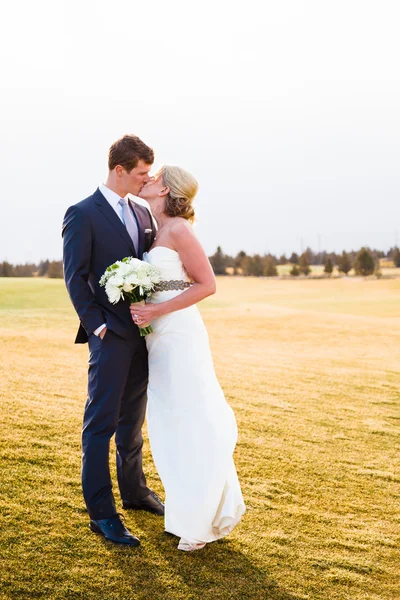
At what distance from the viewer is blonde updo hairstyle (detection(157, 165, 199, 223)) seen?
441cm

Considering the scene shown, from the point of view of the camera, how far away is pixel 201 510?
4.30 metres

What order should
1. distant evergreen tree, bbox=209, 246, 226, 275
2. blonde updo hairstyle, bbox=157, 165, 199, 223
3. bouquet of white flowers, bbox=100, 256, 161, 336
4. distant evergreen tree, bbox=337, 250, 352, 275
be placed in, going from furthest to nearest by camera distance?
1. distant evergreen tree, bbox=337, 250, 352, 275
2. distant evergreen tree, bbox=209, 246, 226, 275
3. blonde updo hairstyle, bbox=157, 165, 199, 223
4. bouquet of white flowers, bbox=100, 256, 161, 336

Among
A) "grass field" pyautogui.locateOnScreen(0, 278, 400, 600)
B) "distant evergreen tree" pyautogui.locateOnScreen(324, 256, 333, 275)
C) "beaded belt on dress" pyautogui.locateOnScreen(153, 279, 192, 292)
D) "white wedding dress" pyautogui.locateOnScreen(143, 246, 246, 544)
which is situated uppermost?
"distant evergreen tree" pyautogui.locateOnScreen(324, 256, 333, 275)

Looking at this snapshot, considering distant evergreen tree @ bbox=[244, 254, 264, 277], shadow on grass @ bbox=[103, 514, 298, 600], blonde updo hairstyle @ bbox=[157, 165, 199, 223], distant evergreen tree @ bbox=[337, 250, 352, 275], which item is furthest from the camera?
distant evergreen tree @ bbox=[337, 250, 352, 275]

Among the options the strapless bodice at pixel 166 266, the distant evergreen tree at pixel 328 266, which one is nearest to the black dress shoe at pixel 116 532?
the strapless bodice at pixel 166 266

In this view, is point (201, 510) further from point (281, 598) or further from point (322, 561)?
point (322, 561)

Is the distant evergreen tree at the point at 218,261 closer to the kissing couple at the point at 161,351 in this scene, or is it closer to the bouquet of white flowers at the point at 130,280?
the kissing couple at the point at 161,351

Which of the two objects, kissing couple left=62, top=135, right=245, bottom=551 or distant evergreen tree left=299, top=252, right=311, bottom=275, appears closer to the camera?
kissing couple left=62, top=135, right=245, bottom=551

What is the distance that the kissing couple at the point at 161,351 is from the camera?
14.1 ft

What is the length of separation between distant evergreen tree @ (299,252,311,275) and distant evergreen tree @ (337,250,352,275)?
257cm

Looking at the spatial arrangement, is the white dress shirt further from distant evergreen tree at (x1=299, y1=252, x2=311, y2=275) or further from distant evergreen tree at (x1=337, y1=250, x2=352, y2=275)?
distant evergreen tree at (x1=337, y1=250, x2=352, y2=275)

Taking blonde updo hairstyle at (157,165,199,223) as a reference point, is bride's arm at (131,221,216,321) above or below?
below

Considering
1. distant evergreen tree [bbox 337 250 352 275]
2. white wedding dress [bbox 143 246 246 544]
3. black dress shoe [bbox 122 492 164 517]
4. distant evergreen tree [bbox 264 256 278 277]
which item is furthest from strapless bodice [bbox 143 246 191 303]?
distant evergreen tree [bbox 337 250 352 275]

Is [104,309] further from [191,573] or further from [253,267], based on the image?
[253,267]
